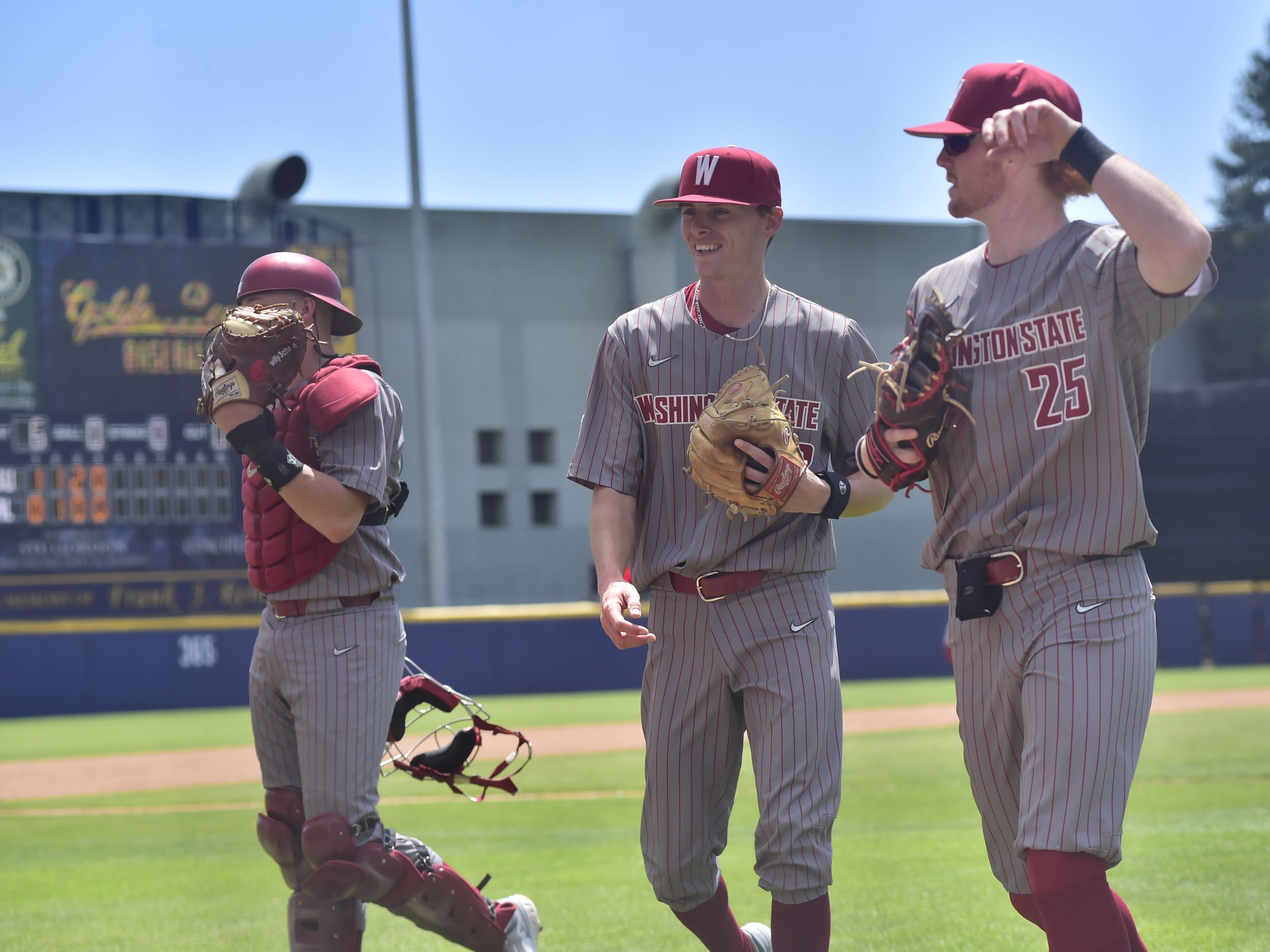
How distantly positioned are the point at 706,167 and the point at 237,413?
Result: 1237 mm

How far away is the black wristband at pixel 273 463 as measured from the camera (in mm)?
3154

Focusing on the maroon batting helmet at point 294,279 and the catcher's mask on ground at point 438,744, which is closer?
the maroon batting helmet at point 294,279

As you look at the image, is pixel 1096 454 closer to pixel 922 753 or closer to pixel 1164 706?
pixel 922 753

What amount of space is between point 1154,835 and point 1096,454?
4.26 meters

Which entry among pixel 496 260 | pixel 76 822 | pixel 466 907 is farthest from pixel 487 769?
pixel 496 260

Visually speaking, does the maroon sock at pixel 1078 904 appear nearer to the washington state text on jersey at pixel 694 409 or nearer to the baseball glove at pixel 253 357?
the washington state text on jersey at pixel 694 409

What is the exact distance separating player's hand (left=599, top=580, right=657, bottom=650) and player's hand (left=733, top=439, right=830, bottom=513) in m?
0.34

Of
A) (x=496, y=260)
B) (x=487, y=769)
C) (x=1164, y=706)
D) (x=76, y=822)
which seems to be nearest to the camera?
(x=76, y=822)

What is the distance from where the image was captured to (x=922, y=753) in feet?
33.2

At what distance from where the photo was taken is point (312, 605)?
337cm

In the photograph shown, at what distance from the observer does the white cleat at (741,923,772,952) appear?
347 centimetres

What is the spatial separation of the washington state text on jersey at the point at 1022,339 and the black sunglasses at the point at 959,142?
0.37 m

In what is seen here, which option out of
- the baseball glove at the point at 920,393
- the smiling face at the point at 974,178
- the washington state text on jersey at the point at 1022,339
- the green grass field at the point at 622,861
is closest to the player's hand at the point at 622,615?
the baseball glove at the point at 920,393

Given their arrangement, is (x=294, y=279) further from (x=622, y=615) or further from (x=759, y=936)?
(x=759, y=936)
